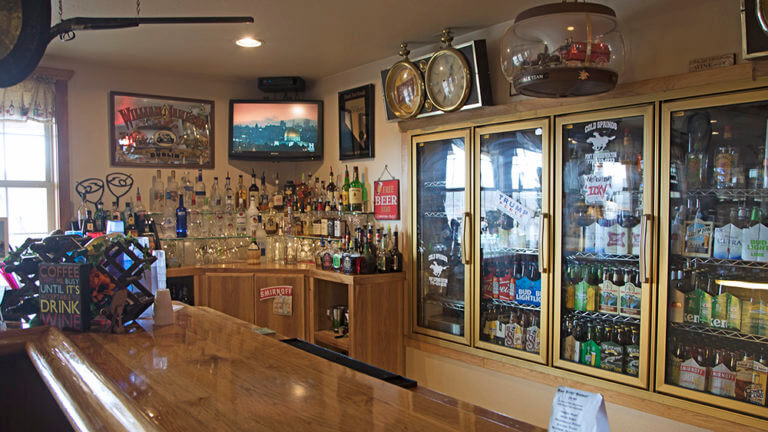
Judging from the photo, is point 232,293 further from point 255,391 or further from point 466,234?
point 255,391

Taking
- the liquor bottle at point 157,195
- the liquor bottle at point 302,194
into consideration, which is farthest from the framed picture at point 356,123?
the liquor bottle at point 157,195

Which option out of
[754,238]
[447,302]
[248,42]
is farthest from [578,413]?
[248,42]

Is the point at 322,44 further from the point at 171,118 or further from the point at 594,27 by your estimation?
the point at 594,27

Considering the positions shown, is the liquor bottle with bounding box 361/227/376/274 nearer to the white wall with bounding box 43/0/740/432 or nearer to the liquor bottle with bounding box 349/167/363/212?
the liquor bottle with bounding box 349/167/363/212

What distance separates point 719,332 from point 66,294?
118 inches

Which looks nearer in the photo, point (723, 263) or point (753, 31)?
point (753, 31)

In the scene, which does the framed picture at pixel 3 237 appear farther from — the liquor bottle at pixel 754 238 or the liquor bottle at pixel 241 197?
the liquor bottle at pixel 754 238

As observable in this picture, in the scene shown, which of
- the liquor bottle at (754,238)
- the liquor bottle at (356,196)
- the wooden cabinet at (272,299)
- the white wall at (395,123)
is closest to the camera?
the liquor bottle at (754,238)

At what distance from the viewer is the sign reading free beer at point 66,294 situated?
198 centimetres

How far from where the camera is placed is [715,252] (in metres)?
2.67

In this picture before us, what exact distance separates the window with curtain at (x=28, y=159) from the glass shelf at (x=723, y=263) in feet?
15.5

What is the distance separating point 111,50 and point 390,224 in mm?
2620

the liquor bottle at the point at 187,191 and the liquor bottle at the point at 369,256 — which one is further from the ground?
the liquor bottle at the point at 187,191

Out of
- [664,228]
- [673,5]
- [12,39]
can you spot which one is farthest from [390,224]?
[12,39]
